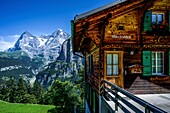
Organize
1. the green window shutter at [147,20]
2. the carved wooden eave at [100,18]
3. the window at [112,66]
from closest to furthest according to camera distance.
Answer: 1. the carved wooden eave at [100,18]
2. the window at [112,66]
3. the green window shutter at [147,20]

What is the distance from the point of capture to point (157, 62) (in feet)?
40.1

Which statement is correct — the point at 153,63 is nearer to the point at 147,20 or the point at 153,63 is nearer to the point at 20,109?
the point at 147,20

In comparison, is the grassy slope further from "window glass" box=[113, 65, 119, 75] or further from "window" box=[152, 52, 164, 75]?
"window" box=[152, 52, 164, 75]

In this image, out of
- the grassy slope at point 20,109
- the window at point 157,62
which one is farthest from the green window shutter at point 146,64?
the grassy slope at point 20,109

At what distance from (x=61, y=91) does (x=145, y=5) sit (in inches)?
1197

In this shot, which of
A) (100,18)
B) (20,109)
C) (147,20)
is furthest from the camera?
(20,109)

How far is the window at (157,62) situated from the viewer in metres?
12.2

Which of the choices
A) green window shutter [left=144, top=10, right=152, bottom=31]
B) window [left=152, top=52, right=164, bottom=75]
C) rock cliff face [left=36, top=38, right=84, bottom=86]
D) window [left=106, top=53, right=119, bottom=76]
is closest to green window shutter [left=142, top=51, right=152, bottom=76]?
window [left=152, top=52, right=164, bottom=75]

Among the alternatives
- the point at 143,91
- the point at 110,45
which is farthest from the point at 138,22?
the point at 143,91

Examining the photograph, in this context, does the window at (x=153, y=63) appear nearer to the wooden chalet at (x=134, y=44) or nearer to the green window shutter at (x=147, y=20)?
the wooden chalet at (x=134, y=44)

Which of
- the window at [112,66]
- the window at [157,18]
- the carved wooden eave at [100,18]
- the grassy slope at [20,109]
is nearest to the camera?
the carved wooden eave at [100,18]

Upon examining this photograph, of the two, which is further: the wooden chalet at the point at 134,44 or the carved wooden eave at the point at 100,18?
the wooden chalet at the point at 134,44

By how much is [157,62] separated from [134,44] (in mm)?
1570

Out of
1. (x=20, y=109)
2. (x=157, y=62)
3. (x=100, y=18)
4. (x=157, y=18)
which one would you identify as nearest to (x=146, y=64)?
(x=157, y=62)
